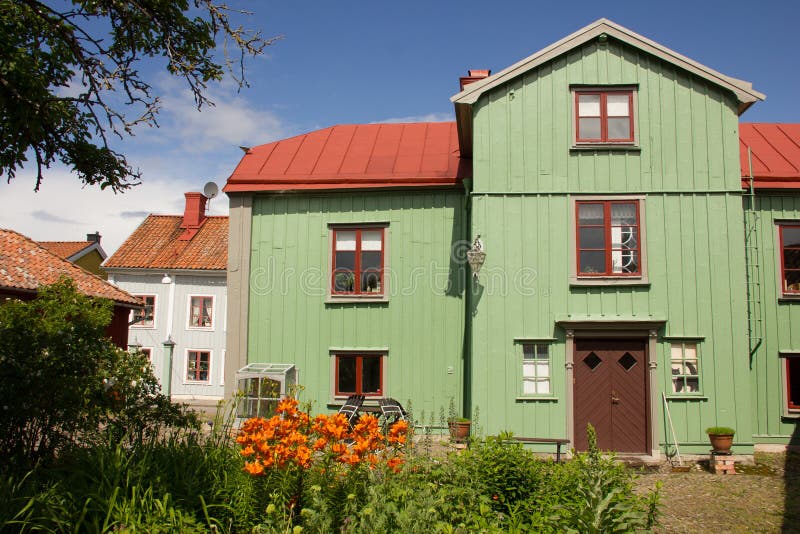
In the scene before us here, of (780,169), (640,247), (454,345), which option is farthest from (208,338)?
(780,169)

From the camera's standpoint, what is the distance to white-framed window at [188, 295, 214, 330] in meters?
30.0

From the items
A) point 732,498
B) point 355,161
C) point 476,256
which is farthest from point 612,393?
point 355,161

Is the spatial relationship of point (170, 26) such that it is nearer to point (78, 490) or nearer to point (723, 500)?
point (78, 490)

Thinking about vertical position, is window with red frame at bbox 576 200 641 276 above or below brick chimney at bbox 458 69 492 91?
below

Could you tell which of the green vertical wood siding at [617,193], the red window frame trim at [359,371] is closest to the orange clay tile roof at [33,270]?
the red window frame trim at [359,371]

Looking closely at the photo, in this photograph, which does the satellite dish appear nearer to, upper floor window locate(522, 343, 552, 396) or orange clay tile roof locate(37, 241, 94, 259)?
orange clay tile roof locate(37, 241, 94, 259)

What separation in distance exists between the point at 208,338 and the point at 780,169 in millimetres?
23787

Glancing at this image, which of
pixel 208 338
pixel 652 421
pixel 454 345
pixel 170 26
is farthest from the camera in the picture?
pixel 208 338

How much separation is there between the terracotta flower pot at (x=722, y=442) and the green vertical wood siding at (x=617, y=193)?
69 cm

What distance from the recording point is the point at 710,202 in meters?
13.2

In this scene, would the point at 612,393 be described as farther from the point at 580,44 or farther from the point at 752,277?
the point at 580,44

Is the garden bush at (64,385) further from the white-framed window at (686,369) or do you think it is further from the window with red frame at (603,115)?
the window with red frame at (603,115)

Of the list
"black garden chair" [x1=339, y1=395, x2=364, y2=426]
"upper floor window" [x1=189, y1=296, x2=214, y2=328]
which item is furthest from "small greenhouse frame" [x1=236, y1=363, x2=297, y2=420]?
"upper floor window" [x1=189, y1=296, x2=214, y2=328]

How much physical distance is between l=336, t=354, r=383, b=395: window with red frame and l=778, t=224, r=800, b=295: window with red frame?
951cm
